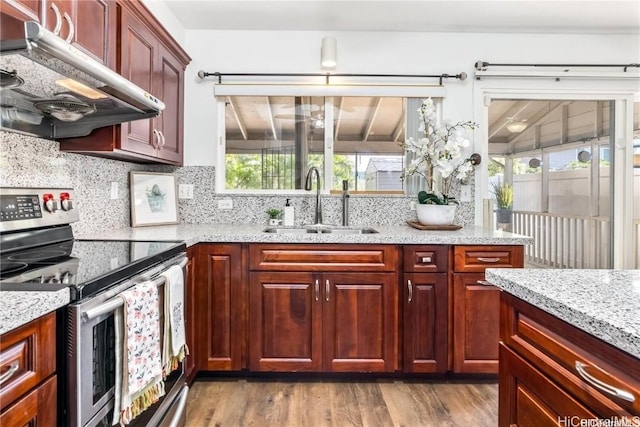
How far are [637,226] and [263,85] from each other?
3.11 m

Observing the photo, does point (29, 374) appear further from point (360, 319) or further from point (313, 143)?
point (313, 143)

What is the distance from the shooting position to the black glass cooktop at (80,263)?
1.01m

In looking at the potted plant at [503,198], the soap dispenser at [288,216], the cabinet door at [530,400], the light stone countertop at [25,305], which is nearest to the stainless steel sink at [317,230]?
the soap dispenser at [288,216]

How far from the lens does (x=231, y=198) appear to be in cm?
284

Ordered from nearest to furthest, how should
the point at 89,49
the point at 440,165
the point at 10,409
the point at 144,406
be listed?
the point at 10,409 → the point at 144,406 → the point at 89,49 → the point at 440,165

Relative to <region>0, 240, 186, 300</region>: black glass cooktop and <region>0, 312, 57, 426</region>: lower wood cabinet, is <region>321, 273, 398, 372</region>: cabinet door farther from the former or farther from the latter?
<region>0, 312, 57, 426</region>: lower wood cabinet

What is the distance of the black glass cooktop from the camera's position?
3.30 ft

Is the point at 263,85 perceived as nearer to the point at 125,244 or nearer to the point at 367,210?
the point at 367,210

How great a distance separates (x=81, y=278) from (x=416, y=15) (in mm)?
2590

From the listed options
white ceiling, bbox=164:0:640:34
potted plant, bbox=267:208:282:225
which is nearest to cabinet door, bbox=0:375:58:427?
potted plant, bbox=267:208:282:225

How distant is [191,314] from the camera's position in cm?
210

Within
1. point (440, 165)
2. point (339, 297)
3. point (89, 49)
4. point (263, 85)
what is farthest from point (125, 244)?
point (440, 165)

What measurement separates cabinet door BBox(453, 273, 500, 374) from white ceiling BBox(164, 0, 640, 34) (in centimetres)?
180

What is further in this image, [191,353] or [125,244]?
[191,353]
